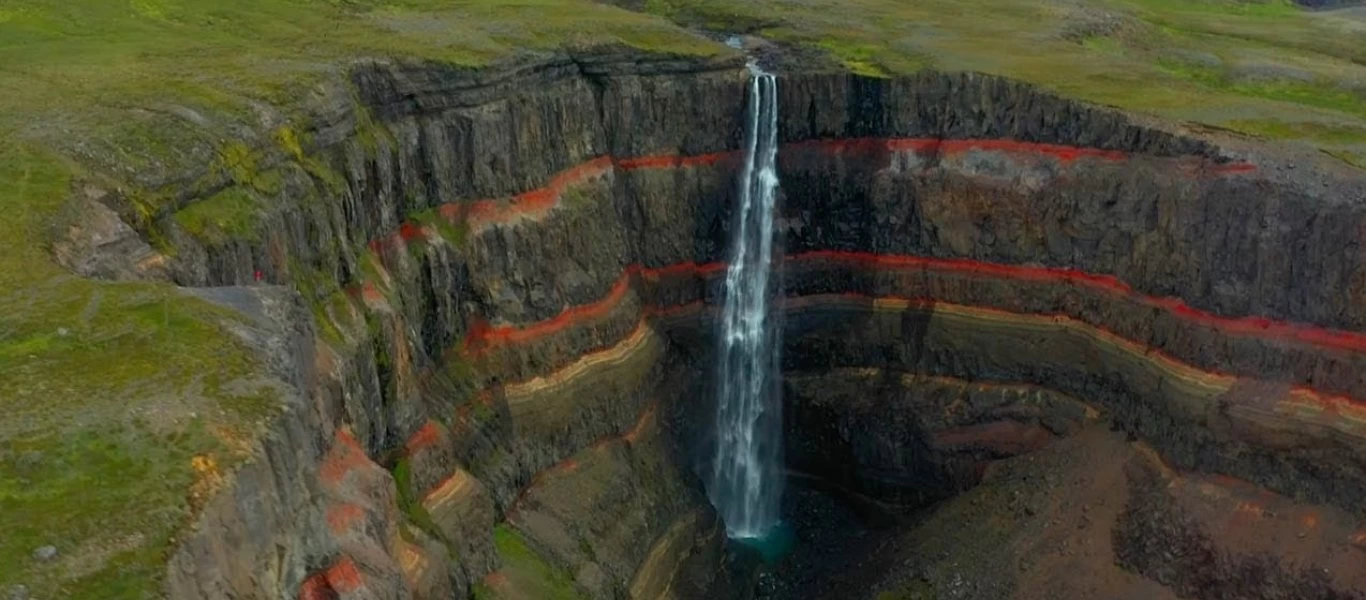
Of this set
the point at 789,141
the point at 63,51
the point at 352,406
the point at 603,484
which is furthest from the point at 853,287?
the point at 63,51

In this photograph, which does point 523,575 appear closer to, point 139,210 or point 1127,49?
point 139,210

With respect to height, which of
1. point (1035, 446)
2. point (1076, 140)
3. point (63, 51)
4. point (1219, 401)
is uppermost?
point (63, 51)

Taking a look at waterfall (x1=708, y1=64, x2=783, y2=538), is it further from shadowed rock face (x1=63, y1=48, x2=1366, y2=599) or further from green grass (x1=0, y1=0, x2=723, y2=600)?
green grass (x1=0, y1=0, x2=723, y2=600)

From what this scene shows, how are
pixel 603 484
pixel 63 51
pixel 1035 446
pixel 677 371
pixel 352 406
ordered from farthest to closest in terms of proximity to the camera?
pixel 677 371 → pixel 1035 446 → pixel 603 484 → pixel 63 51 → pixel 352 406

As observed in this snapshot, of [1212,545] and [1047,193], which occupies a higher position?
[1047,193]

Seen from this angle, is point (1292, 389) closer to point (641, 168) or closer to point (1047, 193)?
point (1047, 193)

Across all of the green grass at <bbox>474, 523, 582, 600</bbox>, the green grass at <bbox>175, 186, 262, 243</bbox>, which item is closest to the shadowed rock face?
the green grass at <bbox>474, 523, 582, 600</bbox>

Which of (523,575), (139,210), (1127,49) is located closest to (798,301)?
(523,575)
